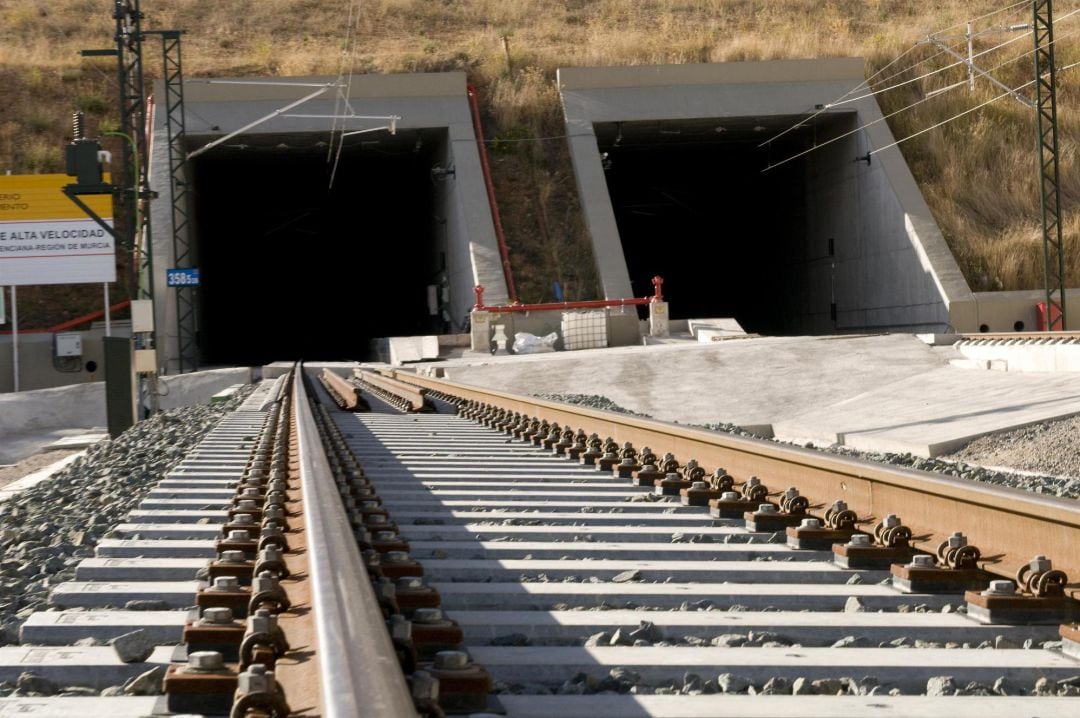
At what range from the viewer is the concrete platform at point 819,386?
47.2 ft

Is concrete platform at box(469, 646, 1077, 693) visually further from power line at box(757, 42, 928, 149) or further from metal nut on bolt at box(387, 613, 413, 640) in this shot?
power line at box(757, 42, 928, 149)

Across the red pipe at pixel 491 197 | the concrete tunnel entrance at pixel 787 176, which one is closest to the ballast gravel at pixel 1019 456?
the concrete tunnel entrance at pixel 787 176

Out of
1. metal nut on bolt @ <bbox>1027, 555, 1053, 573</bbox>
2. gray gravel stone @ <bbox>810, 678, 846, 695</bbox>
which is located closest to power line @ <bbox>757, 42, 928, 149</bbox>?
metal nut on bolt @ <bbox>1027, 555, 1053, 573</bbox>

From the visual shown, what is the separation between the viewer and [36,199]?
34.9 metres

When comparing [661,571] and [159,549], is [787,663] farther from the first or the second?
[159,549]

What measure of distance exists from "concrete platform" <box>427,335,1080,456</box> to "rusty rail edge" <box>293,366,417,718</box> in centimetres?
986

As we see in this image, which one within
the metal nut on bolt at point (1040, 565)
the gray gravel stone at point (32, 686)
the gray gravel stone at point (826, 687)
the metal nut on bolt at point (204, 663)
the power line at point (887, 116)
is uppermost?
the power line at point (887, 116)

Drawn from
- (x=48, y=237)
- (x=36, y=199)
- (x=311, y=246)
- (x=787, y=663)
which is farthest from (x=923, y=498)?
(x=311, y=246)

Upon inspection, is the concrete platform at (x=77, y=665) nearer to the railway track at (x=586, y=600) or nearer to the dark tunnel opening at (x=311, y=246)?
the railway track at (x=586, y=600)

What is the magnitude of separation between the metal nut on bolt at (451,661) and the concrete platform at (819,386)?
10.3 metres

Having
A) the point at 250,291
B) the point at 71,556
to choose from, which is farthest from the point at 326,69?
the point at 71,556

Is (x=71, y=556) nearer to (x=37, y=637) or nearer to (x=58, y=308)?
(x=37, y=637)

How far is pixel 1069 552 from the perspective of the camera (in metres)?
3.81

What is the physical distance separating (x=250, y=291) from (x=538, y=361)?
106ft
